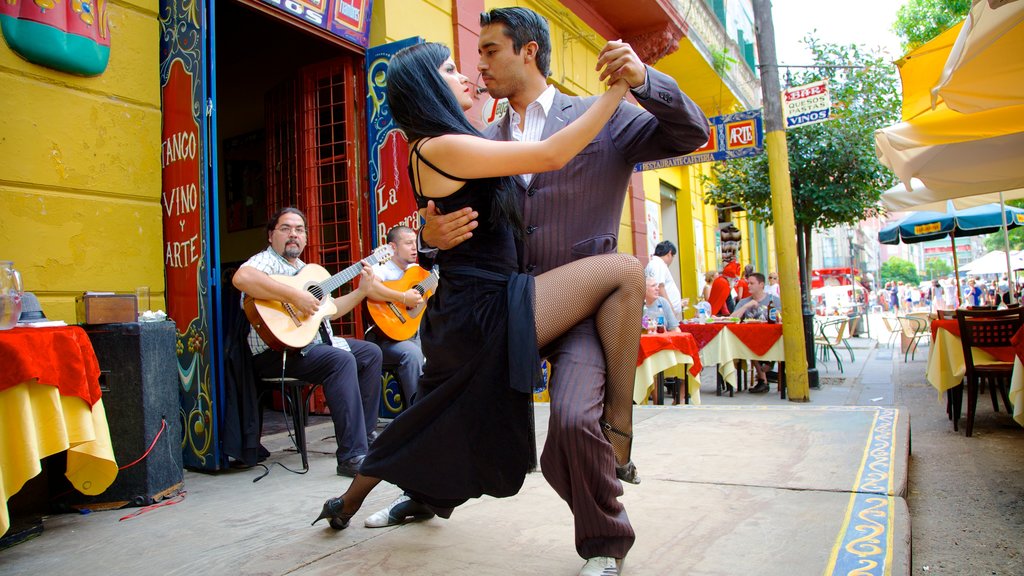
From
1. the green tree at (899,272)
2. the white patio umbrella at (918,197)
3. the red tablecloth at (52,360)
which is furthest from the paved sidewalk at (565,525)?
the green tree at (899,272)

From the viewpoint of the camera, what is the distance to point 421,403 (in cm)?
213

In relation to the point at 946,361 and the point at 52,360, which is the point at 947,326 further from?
the point at 52,360

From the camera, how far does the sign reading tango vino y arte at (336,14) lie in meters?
5.21

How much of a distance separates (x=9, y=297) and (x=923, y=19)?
65.4ft

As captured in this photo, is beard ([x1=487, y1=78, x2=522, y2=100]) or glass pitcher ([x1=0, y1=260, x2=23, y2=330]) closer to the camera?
beard ([x1=487, y1=78, x2=522, y2=100])

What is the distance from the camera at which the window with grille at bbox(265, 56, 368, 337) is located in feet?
19.7

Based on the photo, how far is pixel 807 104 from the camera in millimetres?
8664

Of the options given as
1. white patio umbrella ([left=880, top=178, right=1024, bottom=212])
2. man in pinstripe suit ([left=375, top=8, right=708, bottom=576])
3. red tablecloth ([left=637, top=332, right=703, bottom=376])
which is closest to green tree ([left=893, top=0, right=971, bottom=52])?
white patio umbrella ([left=880, top=178, right=1024, bottom=212])

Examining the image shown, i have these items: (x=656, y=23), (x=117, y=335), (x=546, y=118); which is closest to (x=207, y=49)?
(x=117, y=335)

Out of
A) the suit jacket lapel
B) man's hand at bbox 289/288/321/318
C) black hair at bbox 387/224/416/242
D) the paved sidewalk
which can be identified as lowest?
the paved sidewalk

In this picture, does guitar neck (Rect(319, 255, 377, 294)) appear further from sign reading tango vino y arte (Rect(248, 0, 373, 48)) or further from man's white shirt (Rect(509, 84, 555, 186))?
man's white shirt (Rect(509, 84, 555, 186))

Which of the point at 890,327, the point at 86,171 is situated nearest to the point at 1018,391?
the point at 86,171

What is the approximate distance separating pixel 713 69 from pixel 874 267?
79822mm

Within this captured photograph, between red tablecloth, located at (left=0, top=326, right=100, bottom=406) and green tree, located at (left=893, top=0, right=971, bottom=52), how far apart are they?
17.4 meters
